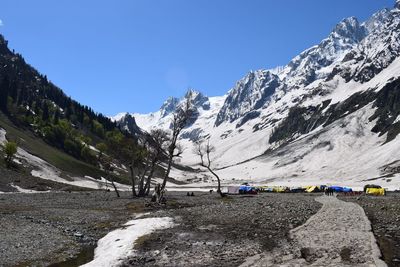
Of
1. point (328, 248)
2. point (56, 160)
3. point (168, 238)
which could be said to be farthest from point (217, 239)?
point (56, 160)

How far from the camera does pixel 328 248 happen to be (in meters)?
23.8

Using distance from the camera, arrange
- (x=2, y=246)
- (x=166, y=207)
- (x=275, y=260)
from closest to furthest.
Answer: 1. (x=275, y=260)
2. (x=2, y=246)
3. (x=166, y=207)

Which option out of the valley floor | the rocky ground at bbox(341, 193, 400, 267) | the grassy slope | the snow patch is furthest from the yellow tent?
the grassy slope

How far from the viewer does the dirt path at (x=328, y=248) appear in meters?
21.2

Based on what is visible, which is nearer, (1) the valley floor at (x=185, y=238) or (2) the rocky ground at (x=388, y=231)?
(2) the rocky ground at (x=388, y=231)

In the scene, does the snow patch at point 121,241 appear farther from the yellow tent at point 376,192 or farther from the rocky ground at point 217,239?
the yellow tent at point 376,192

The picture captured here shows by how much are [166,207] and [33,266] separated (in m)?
33.1

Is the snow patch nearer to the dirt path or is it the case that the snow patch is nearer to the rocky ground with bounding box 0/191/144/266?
the rocky ground with bounding box 0/191/144/266

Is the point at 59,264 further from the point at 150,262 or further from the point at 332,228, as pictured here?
the point at 332,228

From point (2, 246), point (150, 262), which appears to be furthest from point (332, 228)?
point (2, 246)

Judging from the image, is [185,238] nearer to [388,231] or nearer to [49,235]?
[49,235]

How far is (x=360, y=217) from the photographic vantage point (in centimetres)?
3612

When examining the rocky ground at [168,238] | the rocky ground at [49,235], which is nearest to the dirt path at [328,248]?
the rocky ground at [168,238]

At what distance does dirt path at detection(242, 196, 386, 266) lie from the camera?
21234 mm
